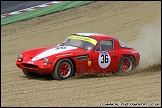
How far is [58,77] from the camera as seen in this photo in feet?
31.7


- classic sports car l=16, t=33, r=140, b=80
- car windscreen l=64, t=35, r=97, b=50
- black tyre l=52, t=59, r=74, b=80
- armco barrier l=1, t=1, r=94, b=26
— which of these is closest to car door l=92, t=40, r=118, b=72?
classic sports car l=16, t=33, r=140, b=80

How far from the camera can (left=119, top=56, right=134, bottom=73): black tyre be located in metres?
10.9

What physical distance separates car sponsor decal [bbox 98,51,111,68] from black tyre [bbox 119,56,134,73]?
1.72 ft

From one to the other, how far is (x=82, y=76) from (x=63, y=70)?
0.68 meters

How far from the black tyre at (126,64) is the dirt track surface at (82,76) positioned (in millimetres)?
290

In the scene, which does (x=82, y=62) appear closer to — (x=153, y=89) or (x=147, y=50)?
(x=153, y=89)

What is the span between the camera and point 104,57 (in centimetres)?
1041

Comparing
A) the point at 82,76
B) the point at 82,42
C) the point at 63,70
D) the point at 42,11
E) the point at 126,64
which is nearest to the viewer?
the point at 63,70

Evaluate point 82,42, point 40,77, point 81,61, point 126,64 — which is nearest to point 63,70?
point 81,61

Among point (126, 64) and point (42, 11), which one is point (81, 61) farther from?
point (42, 11)

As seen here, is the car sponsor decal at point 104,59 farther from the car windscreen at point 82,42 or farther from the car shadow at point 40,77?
the car shadow at point 40,77

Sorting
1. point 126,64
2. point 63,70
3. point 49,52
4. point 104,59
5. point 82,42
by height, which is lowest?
point 63,70

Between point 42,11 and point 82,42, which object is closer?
point 82,42

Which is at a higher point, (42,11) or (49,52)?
(42,11)
